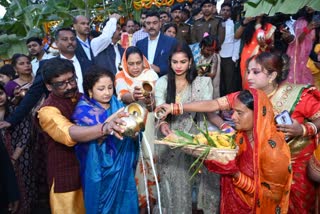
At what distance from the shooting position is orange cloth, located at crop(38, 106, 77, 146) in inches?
91.8

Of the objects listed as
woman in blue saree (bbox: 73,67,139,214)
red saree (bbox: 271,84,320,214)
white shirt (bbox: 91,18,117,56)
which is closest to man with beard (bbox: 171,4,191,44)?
white shirt (bbox: 91,18,117,56)

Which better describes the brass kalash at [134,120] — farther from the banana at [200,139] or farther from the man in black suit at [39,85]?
the man in black suit at [39,85]

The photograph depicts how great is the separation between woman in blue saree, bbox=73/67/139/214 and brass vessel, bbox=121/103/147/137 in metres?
0.35

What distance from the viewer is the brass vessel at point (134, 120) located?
2107 millimetres

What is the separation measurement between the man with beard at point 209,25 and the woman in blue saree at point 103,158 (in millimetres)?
4806

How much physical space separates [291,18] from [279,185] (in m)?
4.98

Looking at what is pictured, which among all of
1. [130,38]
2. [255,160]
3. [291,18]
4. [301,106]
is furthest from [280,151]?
[130,38]

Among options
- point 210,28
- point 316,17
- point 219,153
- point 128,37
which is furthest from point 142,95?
point 128,37

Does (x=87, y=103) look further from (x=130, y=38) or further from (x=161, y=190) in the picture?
(x=130, y=38)

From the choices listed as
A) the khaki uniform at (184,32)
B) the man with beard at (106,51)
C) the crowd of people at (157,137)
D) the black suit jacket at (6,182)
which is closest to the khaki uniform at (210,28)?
the khaki uniform at (184,32)

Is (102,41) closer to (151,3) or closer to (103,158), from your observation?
(103,158)

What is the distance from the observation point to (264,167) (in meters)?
2.30

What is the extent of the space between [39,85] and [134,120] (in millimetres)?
1630

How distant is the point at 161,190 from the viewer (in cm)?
346
